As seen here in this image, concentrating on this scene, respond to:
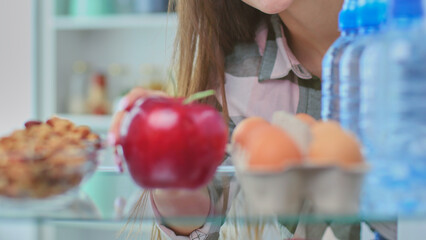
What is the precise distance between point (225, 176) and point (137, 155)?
140 mm

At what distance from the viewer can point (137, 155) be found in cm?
53

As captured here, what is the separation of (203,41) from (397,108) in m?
0.63

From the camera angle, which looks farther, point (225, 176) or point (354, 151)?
point (225, 176)

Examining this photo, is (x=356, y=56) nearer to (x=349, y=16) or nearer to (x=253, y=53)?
(x=349, y=16)

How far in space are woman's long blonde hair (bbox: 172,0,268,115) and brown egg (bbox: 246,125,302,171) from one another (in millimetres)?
624

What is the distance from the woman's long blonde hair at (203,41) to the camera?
3.66 ft

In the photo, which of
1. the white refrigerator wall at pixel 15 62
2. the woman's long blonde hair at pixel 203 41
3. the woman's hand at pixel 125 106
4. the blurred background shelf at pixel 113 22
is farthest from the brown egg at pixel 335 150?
the white refrigerator wall at pixel 15 62

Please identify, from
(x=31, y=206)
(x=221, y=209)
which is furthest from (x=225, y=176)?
(x=31, y=206)

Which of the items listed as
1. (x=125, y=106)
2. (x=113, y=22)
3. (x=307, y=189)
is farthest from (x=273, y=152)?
(x=113, y=22)

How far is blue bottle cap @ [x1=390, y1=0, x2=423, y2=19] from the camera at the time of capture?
52cm

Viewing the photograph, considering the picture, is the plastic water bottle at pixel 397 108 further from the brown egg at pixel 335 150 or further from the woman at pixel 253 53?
the woman at pixel 253 53

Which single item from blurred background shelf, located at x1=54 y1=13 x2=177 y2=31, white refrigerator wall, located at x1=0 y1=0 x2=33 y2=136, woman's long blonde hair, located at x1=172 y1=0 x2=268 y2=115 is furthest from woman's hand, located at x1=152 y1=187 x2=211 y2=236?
white refrigerator wall, located at x1=0 y1=0 x2=33 y2=136

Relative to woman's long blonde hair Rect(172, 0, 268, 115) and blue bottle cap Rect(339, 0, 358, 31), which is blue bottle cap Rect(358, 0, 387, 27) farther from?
woman's long blonde hair Rect(172, 0, 268, 115)

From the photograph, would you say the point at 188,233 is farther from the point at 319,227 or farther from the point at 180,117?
the point at 180,117
